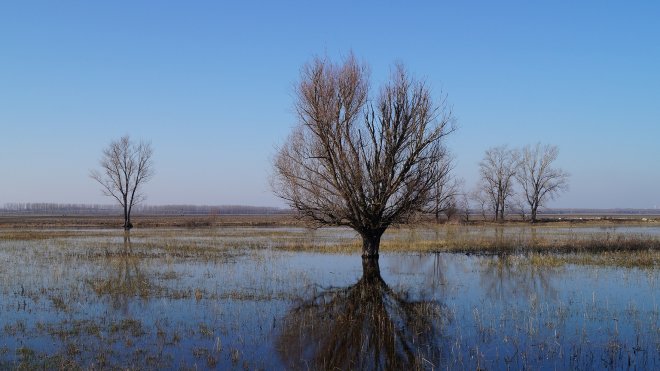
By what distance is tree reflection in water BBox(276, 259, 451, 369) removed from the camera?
897 centimetres

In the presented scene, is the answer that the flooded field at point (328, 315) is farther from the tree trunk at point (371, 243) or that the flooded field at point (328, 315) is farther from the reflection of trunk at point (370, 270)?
the tree trunk at point (371, 243)

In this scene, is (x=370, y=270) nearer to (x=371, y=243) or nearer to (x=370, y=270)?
(x=370, y=270)

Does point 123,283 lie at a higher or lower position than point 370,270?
higher

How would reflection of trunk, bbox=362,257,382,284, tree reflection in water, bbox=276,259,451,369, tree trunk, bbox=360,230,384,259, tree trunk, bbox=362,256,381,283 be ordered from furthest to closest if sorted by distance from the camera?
tree trunk, bbox=360,230,384,259, tree trunk, bbox=362,256,381,283, reflection of trunk, bbox=362,257,382,284, tree reflection in water, bbox=276,259,451,369

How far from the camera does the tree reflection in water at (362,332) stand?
8.97m

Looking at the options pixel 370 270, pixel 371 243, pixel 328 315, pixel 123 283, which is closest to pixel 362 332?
pixel 328 315

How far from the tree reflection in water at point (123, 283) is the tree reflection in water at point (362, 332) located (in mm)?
4976

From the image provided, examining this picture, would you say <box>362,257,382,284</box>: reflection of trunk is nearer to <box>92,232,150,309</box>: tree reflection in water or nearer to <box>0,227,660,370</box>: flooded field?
<box>0,227,660,370</box>: flooded field

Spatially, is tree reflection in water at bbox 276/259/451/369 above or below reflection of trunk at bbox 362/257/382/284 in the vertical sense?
above

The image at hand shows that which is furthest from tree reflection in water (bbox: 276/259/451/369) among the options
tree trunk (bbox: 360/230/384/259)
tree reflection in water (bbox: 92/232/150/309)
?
tree trunk (bbox: 360/230/384/259)

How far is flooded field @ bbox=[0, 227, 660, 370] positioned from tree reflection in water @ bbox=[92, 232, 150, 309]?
6cm

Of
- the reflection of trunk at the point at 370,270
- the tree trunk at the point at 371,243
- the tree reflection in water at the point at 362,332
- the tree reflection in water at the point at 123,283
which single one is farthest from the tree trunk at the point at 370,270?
the tree reflection in water at the point at 123,283

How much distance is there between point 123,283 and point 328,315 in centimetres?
811

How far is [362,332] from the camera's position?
10.9 meters
